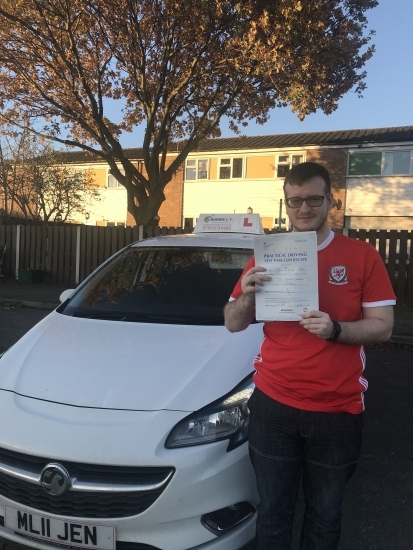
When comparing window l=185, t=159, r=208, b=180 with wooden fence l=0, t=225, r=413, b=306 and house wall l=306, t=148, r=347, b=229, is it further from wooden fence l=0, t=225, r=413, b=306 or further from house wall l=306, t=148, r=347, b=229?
wooden fence l=0, t=225, r=413, b=306

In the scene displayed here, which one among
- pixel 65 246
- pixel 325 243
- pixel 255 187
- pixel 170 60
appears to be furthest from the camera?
pixel 255 187

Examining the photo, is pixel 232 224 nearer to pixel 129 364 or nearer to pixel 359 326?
pixel 129 364

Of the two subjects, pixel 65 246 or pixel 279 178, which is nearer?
pixel 65 246

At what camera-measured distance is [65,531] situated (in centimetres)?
198

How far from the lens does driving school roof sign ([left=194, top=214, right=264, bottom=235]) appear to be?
16.3 feet

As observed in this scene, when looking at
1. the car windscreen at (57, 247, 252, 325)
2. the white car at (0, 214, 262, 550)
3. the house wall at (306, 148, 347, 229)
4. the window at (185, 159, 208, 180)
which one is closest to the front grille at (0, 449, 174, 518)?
the white car at (0, 214, 262, 550)

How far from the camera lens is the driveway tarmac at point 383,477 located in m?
2.60

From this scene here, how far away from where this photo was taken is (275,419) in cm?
187

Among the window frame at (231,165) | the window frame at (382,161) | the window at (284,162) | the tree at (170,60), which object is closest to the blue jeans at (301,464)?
the tree at (170,60)

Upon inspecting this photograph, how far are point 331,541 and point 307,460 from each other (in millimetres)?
331

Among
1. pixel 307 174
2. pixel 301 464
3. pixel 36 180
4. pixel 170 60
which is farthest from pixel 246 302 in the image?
pixel 36 180

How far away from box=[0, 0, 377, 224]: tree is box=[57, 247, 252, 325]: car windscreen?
6355 mm

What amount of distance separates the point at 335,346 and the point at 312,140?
23744 mm

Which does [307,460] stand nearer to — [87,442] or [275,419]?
[275,419]
